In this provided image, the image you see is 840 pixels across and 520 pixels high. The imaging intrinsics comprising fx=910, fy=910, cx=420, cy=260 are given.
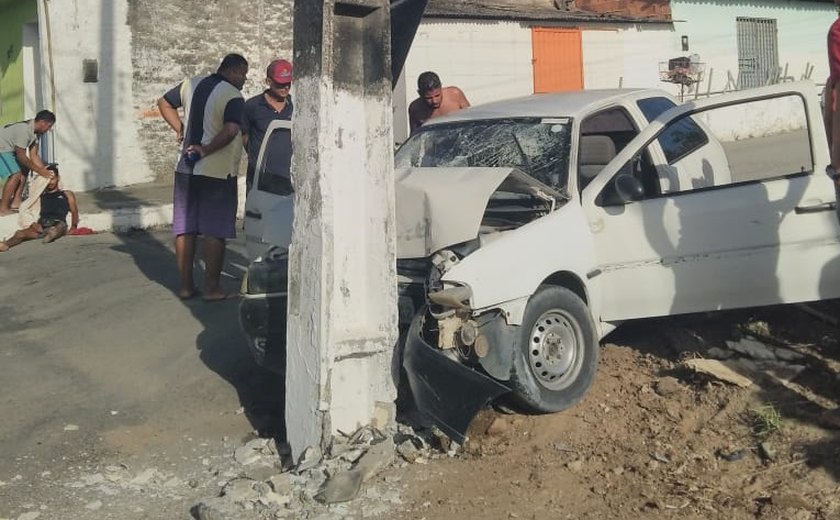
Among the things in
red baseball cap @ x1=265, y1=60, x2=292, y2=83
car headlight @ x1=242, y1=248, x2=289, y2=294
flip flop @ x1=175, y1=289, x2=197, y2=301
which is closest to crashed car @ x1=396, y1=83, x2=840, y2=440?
car headlight @ x1=242, y1=248, x2=289, y2=294

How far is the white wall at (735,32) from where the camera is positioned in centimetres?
2058

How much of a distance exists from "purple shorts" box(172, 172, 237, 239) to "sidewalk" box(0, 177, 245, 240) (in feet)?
15.3

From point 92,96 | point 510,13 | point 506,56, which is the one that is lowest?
point 92,96

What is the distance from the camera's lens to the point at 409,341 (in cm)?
459

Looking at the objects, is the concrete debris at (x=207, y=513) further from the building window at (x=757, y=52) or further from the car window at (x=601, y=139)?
the building window at (x=757, y=52)

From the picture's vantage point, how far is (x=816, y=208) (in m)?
5.32

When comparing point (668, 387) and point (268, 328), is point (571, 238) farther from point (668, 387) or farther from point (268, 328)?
point (268, 328)

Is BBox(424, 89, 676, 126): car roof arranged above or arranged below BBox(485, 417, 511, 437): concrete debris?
above

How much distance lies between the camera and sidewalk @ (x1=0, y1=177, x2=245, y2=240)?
37.5 feet

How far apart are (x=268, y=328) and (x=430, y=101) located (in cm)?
321

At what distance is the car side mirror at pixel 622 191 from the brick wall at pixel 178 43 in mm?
10860

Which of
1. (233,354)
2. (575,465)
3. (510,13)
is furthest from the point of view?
(510,13)

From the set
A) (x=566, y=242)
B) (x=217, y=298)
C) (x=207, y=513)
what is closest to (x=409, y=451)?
(x=207, y=513)

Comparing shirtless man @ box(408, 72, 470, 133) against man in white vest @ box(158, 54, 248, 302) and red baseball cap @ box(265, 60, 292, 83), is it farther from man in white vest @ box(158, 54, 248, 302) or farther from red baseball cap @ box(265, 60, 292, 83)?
man in white vest @ box(158, 54, 248, 302)
